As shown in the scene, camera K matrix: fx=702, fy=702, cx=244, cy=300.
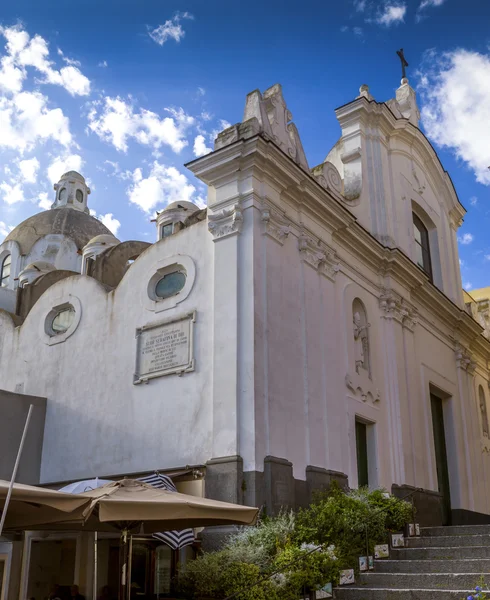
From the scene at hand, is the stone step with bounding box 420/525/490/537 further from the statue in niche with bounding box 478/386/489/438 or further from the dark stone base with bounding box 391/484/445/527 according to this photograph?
the statue in niche with bounding box 478/386/489/438

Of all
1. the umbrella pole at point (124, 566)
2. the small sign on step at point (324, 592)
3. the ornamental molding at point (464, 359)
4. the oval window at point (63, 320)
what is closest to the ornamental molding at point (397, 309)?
the ornamental molding at point (464, 359)

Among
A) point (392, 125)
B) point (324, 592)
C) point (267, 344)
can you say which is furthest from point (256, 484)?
point (392, 125)

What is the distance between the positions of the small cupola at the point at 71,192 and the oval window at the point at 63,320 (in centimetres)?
2224

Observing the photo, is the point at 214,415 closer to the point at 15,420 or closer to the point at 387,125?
the point at 15,420

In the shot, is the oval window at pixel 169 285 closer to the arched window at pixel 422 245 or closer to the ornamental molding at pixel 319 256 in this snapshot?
the ornamental molding at pixel 319 256

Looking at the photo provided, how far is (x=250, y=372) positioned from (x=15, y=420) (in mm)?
6724

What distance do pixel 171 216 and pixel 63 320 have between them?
5918 millimetres

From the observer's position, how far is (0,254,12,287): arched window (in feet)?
110

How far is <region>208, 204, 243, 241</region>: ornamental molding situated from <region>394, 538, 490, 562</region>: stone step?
6.61m

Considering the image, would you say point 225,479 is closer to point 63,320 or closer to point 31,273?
point 63,320

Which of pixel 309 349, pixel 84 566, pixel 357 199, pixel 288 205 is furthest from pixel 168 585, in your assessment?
pixel 357 199

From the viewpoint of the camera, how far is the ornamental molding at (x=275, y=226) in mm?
14062

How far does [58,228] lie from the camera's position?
115ft

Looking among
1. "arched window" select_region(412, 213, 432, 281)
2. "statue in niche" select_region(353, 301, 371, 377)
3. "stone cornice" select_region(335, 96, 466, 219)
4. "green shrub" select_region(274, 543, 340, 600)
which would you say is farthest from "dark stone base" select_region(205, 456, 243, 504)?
"arched window" select_region(412, 213, 432, 281)
